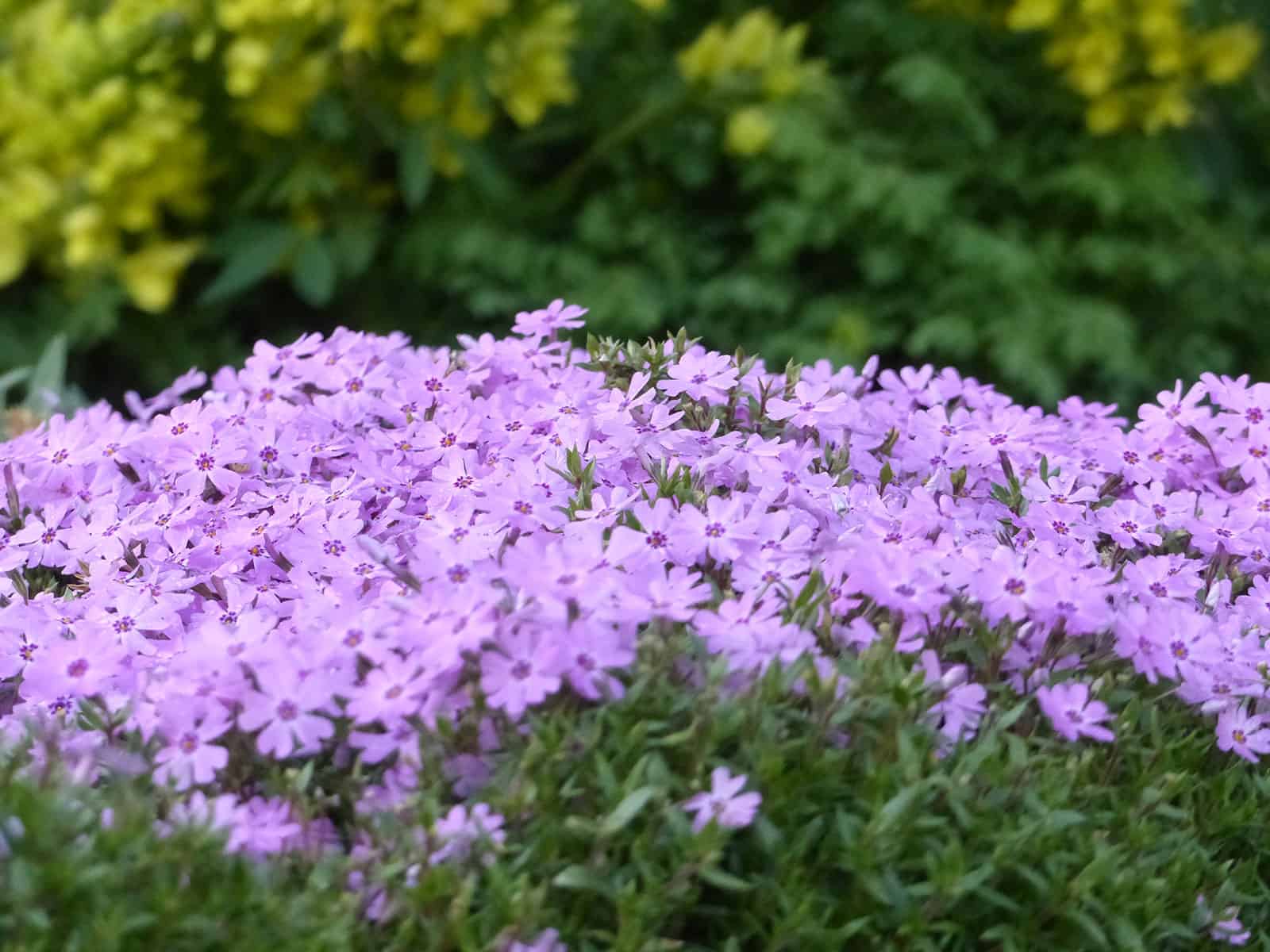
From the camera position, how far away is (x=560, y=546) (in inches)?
66.1

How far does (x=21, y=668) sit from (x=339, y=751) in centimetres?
50

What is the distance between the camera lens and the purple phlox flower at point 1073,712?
166cm

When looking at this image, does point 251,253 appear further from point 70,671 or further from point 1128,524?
point 1128,524

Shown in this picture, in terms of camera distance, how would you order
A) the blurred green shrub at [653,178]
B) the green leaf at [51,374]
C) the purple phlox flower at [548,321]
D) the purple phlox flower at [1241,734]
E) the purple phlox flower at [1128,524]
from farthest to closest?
the blurred green shrub at [653,178]
the green leaf at [51,374]
the purple phlox flower at [548,321]
the purple phlox flower at [1128,524]
the purple phlox flower at [1241,734]

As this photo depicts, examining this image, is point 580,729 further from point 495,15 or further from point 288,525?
point 495,15

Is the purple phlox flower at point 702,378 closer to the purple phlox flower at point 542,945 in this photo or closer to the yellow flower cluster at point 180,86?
the purple phlox flower at point 542,945

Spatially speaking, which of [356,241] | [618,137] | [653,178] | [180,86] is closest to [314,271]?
[356,241]

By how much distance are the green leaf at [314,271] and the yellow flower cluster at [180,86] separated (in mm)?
122

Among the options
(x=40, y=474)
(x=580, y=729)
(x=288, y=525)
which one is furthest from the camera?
(x=40, y=474)

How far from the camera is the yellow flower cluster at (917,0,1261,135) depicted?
4910 millimetres

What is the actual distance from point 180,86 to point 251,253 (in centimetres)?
62

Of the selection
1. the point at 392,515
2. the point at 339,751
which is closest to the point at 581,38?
the point at 392,515

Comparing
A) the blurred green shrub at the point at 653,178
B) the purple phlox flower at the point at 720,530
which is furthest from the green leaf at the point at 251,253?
the purple phlox flower at the point at 720,530

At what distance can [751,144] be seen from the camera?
4816mm
